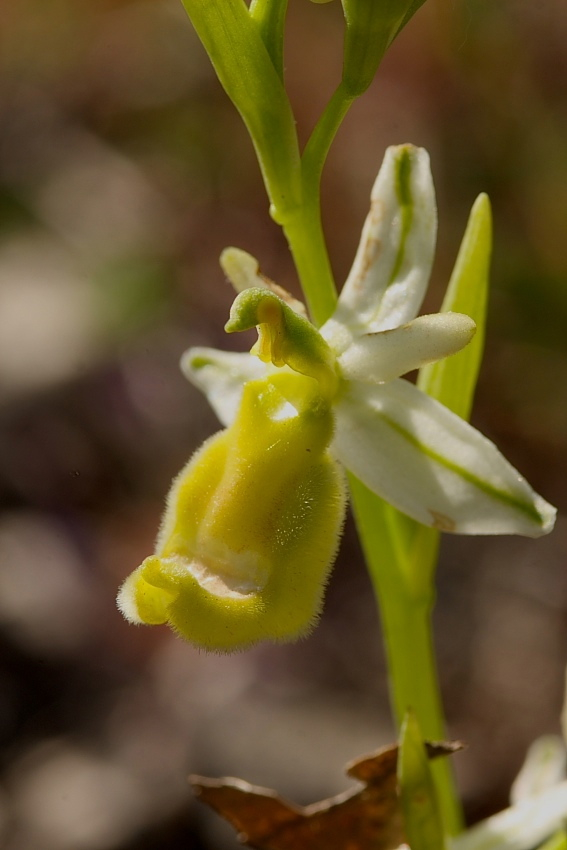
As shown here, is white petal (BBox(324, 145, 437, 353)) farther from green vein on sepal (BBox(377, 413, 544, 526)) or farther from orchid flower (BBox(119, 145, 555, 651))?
green vein on sepal (BBox(377, 413, 544, 526))

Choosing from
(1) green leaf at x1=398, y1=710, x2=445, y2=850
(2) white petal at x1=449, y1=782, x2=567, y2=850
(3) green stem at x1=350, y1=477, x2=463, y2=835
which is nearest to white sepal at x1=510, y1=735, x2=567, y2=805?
(2) white petal at x1=449, y1=782, x2=567, y2=850

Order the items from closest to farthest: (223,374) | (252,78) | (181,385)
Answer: (252,78) → (223,374) → (181,385)

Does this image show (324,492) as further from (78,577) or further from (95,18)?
(95,18)

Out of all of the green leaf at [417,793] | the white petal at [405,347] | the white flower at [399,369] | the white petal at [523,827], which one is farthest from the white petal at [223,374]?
the white petal at [523,827]

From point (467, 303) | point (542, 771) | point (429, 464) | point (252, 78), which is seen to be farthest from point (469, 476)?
point (542, 771)

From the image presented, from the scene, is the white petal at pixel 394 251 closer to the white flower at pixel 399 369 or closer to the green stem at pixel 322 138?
the white flower at pixel 399 369

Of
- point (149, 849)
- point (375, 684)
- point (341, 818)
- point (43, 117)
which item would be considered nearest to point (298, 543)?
point (341, 818)

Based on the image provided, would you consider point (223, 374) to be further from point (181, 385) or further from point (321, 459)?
point (181, 385)
